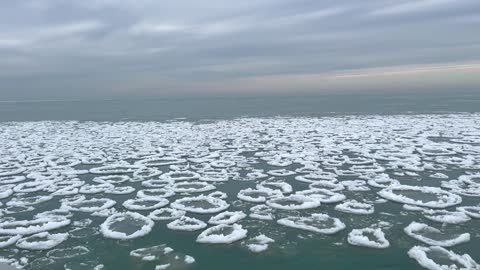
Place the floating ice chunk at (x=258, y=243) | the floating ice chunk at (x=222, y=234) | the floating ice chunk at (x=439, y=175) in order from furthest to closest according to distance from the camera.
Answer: the floating ice chunk at (x=439, y=175), the floating ice chunk at (x=222, y=234), the floating ice chunk at (x=258, y=243)

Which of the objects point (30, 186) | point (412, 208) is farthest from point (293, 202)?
point (30, 186)

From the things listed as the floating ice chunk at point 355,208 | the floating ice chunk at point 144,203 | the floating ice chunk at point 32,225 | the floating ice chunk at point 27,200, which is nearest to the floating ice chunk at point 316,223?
the floating ice chunk at point 355,208

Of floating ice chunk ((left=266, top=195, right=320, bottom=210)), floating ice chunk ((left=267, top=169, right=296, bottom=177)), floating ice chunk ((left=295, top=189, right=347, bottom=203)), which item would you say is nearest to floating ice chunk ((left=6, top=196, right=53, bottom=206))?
floating ice chunk ((left=266, top=195, right=320, bottom=210))

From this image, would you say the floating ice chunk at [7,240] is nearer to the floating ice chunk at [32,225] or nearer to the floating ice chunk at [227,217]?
the floating ice chunk at [32,225]

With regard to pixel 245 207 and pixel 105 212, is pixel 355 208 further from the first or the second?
pixel 105 212

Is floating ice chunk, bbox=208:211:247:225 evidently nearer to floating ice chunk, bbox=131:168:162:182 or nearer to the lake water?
the lake water

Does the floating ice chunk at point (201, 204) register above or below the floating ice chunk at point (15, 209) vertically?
below
